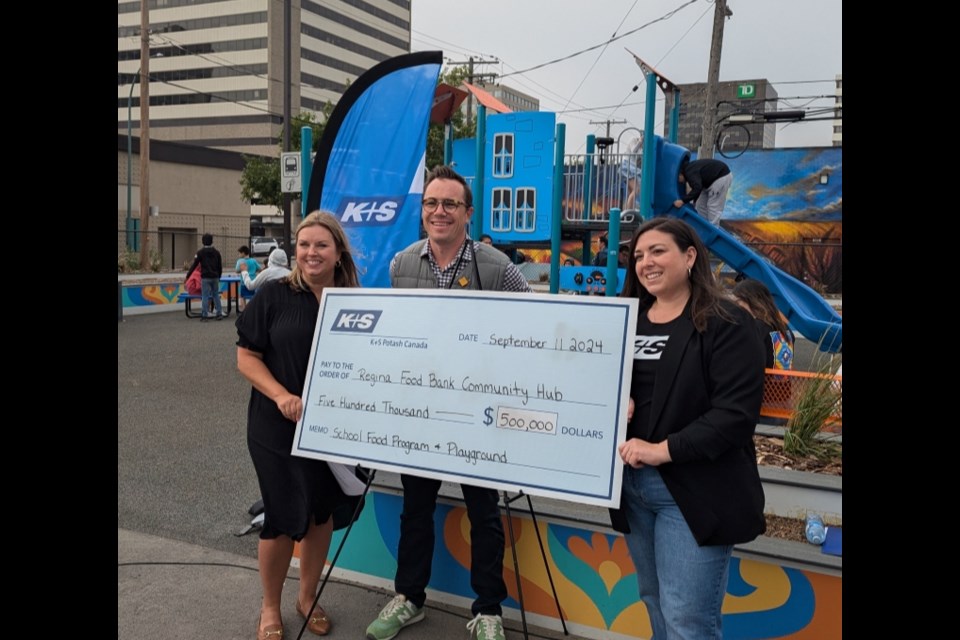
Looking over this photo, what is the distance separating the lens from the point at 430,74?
6395mm

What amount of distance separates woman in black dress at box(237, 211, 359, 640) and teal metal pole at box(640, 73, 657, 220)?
684 cm

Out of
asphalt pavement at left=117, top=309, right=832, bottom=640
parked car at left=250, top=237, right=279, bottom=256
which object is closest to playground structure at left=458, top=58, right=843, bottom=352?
asphalt pavement at left=117, top=309, right=832, bottom=640

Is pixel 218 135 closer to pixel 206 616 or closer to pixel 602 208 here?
pixel 602 208

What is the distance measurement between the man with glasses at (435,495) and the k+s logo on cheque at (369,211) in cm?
303

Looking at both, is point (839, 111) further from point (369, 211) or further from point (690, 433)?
point (690, 433)

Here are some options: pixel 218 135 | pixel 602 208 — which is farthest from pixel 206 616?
pixel 218 135

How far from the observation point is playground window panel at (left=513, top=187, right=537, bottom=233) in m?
11.6

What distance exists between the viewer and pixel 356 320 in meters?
3.05

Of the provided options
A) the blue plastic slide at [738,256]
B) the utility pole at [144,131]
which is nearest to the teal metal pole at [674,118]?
the blue plastic slide at [738,256]

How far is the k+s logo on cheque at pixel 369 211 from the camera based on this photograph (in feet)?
20.9

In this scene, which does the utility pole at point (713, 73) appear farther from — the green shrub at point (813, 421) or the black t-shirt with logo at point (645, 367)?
the black t-shirt with logo at point (645, 367)

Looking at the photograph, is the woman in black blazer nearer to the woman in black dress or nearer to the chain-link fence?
the woman in black dress
